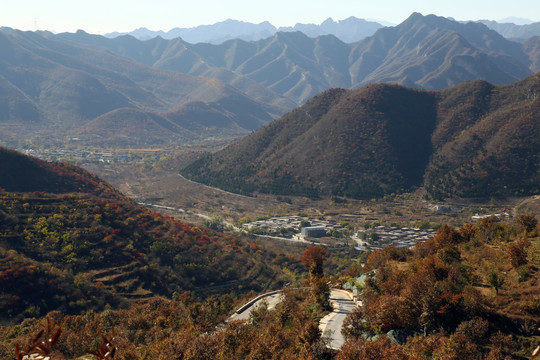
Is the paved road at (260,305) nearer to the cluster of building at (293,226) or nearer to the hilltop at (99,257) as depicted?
the hilltop at (99,257)

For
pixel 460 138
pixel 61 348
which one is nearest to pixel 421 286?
pixel 61 348

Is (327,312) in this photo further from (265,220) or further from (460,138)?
(460,138)

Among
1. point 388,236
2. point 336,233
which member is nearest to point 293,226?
point 336,233

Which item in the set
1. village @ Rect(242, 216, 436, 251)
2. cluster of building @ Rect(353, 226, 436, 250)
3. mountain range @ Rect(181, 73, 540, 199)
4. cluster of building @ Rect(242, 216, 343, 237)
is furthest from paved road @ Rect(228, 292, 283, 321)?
mountain range @ Rect(181, 73, 540, 199)

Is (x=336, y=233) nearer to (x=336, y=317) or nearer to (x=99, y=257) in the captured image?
(x=99, y=257)

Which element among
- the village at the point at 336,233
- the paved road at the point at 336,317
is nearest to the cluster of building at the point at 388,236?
the village at the point at 336,233

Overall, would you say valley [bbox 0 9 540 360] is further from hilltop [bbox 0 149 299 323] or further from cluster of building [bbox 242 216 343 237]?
cluster of building [bbox 242 216 343 237]
